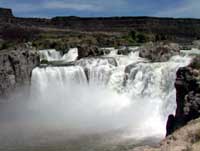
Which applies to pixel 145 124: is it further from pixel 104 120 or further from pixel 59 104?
pixel 59 104

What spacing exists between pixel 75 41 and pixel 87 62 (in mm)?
20474

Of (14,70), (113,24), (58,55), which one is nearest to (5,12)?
(113,24)

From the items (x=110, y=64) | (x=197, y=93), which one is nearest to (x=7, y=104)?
(x=110, y=64)

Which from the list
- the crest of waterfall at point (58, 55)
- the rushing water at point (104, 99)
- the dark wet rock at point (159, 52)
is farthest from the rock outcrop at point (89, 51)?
the rushing water at point (104, 99)

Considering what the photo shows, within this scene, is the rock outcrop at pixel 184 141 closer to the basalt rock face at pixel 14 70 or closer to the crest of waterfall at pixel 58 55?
the basalt rock face at pixel 14 70

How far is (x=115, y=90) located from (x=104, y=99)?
1.21 metres

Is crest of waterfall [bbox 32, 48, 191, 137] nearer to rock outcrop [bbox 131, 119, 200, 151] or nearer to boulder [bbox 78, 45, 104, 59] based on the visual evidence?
boulder [bbox 78, 45, 104, 59]

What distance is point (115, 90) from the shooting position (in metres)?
29.9

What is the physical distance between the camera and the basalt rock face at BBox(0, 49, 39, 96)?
31.1 metres

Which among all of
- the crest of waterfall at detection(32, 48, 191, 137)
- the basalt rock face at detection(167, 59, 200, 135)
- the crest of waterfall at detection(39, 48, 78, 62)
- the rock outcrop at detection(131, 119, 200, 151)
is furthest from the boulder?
the rock outcrop at detection(131, 119, 200, 151)

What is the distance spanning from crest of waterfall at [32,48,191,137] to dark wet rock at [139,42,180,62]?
2057mm

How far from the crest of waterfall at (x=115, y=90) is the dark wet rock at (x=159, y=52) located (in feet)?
6.75

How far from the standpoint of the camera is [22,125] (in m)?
25.1

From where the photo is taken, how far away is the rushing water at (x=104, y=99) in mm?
22984
